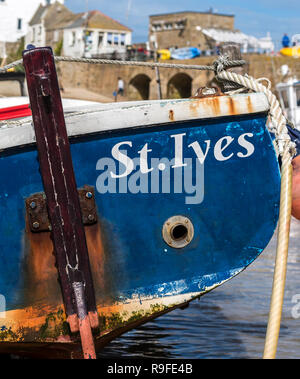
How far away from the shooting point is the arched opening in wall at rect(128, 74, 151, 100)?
166 feet

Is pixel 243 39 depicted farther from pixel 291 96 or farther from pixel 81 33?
pixel 291 96

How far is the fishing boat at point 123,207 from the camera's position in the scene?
3.72 meters

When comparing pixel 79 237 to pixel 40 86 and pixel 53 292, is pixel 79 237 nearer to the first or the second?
pixel 53 292

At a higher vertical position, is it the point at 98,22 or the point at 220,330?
the point at 98,22

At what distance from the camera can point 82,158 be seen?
3.80 m

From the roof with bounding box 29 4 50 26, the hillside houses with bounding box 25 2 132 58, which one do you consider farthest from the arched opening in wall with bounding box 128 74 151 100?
the roof with bounding box 29 4 50 26

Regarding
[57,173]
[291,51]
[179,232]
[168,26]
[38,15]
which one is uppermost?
[38,15]

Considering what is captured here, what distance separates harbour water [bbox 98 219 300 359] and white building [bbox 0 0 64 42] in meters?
62.8

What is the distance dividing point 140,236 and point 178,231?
238mm

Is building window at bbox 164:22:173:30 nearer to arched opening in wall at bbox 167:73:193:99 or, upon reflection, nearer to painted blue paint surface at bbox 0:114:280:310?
arched opening in wall at bbox 167:73:193:99

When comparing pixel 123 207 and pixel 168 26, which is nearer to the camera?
pixel 123 207

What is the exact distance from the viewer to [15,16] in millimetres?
67062

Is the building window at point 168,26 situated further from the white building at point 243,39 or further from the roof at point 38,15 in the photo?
the roof at point 38,15

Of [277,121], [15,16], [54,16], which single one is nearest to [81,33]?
[54,16]
